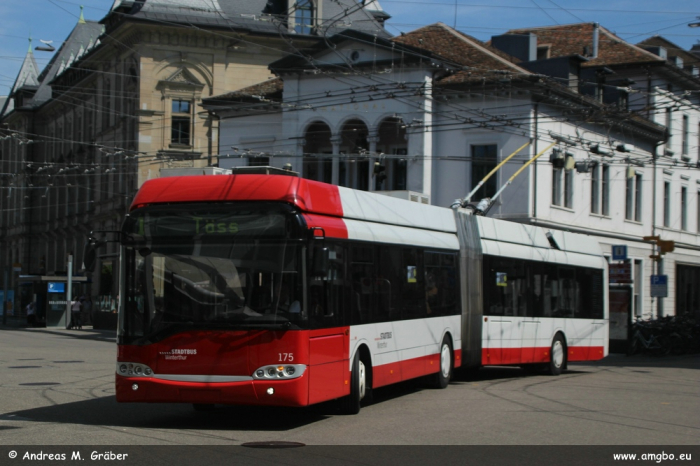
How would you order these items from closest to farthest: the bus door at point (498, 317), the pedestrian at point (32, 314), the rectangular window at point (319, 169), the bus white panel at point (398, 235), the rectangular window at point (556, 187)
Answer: the bus white panel at point (398, 235) < the bus door at point (498, 317) < the rectangular window at point (556, 187) < the rectangular window at point (319, 169) < the pedestrian at point (32, 314)

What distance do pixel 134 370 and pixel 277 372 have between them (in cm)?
171

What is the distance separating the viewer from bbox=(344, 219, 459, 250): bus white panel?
1305 centimetres

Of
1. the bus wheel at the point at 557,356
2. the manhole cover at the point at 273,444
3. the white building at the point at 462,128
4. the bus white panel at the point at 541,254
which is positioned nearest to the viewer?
the manhole cover at the point at 273,444

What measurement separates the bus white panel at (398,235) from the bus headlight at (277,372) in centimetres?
230

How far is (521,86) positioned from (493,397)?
79.7 ft

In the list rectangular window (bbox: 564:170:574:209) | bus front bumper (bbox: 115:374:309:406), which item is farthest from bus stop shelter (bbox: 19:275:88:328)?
bus front bumper (bbox: 115:374:309:406)

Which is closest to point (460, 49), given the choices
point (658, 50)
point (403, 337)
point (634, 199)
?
point (634, 199)

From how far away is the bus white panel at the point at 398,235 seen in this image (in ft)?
42.8

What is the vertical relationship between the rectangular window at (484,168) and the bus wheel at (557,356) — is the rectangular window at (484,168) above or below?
above

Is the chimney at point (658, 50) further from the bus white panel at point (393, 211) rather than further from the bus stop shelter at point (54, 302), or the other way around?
the bus white panel at point (393, 211)

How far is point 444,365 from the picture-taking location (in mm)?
16672

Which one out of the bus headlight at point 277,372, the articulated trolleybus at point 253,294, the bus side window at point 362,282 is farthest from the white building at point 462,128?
the bus headlight at point 277,372
